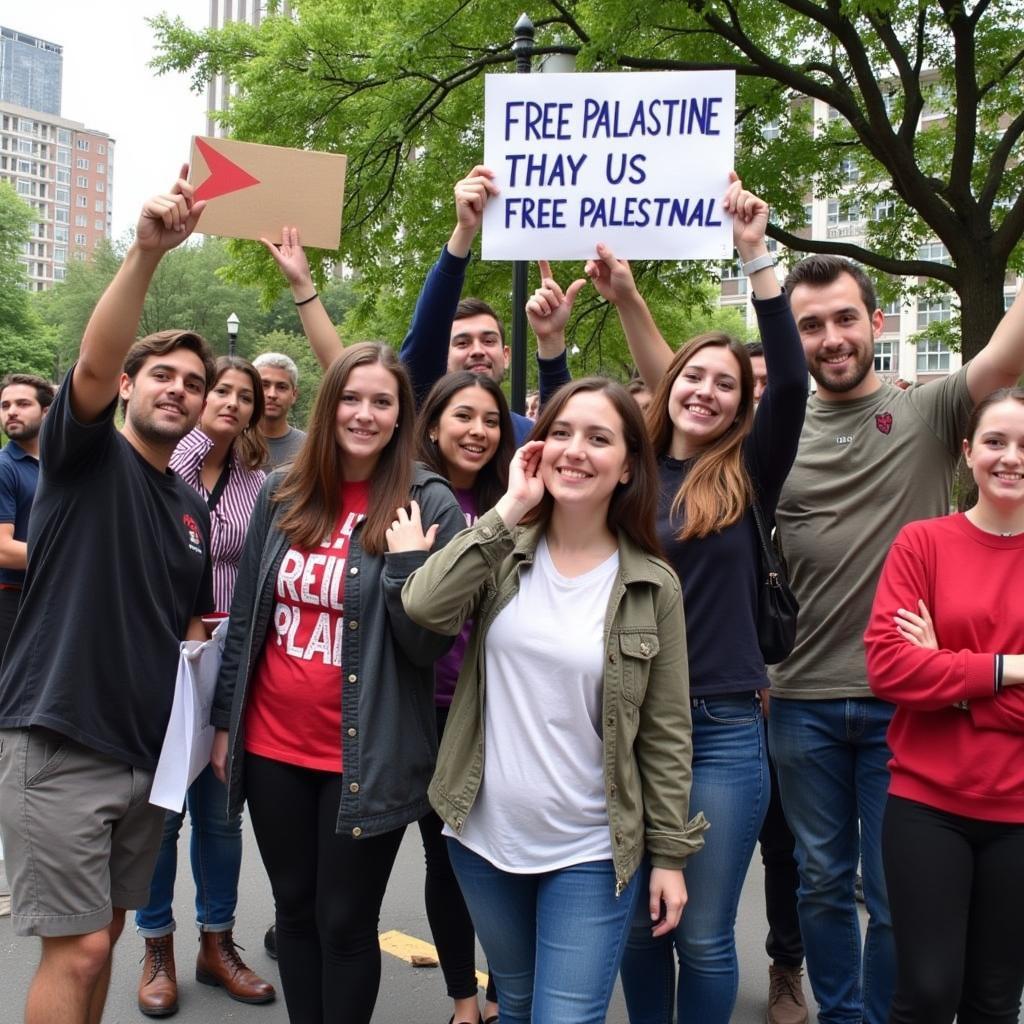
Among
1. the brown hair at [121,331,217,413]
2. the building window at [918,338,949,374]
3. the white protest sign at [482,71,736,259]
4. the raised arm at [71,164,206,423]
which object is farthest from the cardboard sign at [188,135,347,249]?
the building window at [918,338,949,374]

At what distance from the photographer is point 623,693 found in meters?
2.53

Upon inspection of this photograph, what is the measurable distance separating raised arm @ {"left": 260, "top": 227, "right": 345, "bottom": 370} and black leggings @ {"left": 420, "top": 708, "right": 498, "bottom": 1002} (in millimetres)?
1641

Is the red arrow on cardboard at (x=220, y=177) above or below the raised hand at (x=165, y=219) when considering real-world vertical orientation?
above

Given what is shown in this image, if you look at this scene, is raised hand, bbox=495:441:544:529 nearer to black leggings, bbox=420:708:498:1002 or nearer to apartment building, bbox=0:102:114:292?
black leggings, bbox=420:708:498:1002

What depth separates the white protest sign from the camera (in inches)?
133

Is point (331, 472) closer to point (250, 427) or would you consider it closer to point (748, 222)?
point (748, 222)

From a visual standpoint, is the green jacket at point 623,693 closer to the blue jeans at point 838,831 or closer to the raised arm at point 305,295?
the blue jeans at point 838,831

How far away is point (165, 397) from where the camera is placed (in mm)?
3170

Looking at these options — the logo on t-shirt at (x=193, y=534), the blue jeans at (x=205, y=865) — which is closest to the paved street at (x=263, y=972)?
the blue jeans at (x=205, y=865)

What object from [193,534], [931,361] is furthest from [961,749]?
[931,361]

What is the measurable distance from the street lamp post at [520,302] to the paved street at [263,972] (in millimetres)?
2748

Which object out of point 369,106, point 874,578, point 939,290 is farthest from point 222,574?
point 939,290

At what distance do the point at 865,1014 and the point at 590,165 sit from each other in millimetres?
2804

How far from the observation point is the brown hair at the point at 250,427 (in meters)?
4.42
